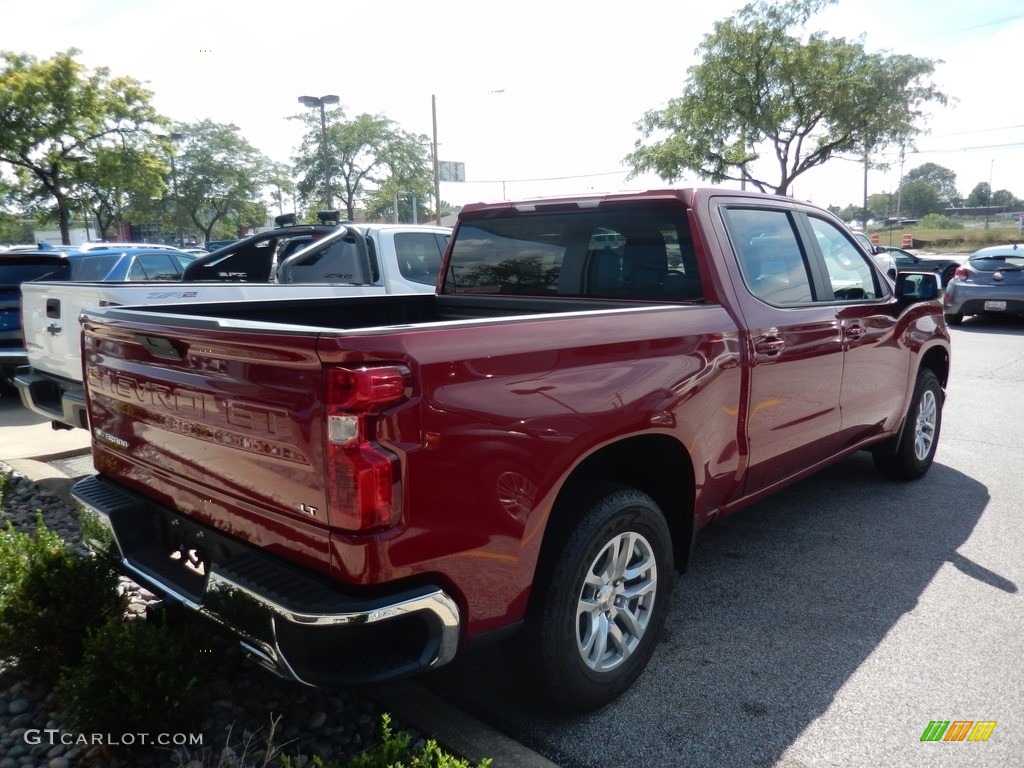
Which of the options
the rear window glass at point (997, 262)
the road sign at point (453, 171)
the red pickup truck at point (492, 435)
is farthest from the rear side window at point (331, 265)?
the road sign at point (453, 171)

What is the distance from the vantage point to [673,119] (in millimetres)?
30438

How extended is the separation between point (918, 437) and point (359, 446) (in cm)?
467

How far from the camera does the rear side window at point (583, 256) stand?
356 cm

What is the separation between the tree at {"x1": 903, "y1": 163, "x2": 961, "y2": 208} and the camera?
113 m

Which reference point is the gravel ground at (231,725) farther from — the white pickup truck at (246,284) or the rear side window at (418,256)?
the rear side window at (418,256)

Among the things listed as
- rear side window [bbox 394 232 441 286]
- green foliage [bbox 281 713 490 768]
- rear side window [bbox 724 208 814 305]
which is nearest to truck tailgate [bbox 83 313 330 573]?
green foliage [bbox 281 713 490 768]

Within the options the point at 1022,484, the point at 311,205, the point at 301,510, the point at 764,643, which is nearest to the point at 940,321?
the point at 1022,484

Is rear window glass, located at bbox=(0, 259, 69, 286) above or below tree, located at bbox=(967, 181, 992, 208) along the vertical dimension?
below

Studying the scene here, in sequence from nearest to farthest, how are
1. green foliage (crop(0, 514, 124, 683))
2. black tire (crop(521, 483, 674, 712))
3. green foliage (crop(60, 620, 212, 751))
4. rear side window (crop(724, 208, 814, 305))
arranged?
green foliage (crop(60, 620, 212, 751)) → black tire (crop(521, 483, 674, 712)) → green foliage (crop(0, 514, 124, 683)) → rear side window (crop(724, 208, 814, 305))

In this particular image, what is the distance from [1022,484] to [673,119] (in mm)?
27346

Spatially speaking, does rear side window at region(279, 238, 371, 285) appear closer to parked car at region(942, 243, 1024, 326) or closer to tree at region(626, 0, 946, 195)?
parked car at region(942, 243, 1024, 326)

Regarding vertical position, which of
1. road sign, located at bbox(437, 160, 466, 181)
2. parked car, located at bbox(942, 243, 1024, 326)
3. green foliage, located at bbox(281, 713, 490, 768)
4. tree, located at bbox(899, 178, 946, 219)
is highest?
tree, located at bbox(899, 178, 946, 219)

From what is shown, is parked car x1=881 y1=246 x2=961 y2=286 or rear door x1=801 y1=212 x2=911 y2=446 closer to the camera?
rear door x1=801 y1=212 x2=911 y2=446

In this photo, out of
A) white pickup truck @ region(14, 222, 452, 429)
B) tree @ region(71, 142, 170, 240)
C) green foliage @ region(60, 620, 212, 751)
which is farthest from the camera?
tree @ region(71, 142, 170, 240)
